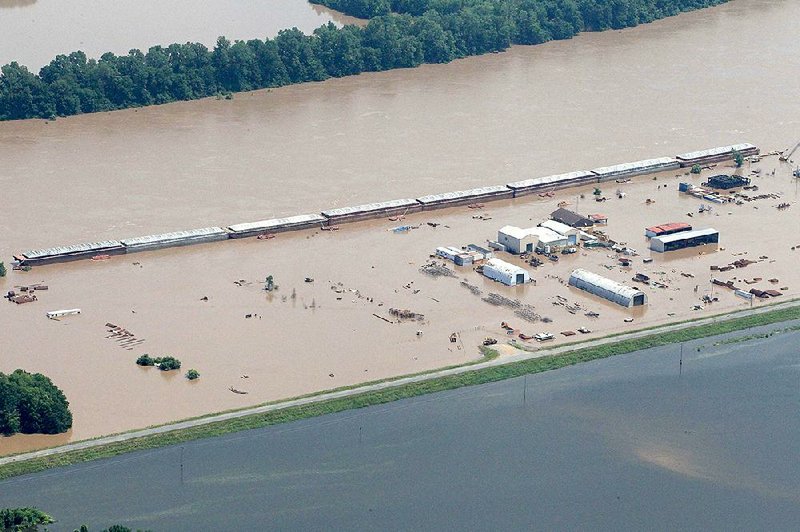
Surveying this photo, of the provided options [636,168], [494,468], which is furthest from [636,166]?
[494,468]

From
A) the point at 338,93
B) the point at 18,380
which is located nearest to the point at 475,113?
the point at 338,93

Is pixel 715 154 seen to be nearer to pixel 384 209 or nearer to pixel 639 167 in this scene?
pixel 639 167

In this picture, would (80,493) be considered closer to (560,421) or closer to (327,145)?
(560,421)

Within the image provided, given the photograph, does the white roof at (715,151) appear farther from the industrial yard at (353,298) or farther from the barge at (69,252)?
the barge at (69,252)

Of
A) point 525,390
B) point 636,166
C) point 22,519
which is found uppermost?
point 636,166

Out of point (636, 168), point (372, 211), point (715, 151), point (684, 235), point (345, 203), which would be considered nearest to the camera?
point (684, 235)

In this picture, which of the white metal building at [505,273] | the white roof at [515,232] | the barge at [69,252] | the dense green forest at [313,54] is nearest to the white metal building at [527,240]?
the white roof at [515,232]
